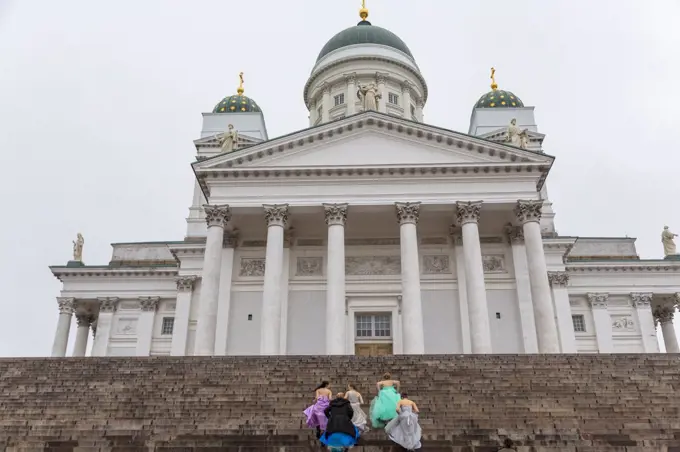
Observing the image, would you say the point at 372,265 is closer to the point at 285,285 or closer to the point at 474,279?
the point at 285,285

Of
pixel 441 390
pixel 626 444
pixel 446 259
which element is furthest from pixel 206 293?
pixel 626 444

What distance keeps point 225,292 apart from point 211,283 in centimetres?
259

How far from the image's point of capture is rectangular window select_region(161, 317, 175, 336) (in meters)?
38.5

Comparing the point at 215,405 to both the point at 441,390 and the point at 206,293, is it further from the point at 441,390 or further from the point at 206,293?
the point at 206,293

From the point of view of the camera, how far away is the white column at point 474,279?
23641 mm

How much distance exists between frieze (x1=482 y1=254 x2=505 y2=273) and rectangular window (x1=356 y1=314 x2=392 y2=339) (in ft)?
15.2

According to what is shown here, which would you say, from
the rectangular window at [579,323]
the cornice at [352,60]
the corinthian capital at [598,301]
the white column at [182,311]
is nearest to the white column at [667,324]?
the corinthian capital at [598,301]

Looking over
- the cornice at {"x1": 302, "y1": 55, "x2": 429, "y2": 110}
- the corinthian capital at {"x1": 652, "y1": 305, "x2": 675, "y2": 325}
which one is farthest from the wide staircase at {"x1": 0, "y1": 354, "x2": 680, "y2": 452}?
the cornice at {"x1": 302, "y1": 55, "x2": 429, "y2": 110}

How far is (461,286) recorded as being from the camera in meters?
27.2

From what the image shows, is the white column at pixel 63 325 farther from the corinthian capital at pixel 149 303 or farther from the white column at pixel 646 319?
the white column at pixel 646 319

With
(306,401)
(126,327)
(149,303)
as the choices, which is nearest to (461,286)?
(306,401)

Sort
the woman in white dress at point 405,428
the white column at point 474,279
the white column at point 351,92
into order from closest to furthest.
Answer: the woman in white dress at point 405,428 < the white column at point 474,279 < the white column at point 351,92

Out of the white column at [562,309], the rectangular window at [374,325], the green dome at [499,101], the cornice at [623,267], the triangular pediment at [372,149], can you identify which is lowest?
the rectangular window at [374,325]

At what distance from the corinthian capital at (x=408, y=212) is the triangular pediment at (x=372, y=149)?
67.0 inches
